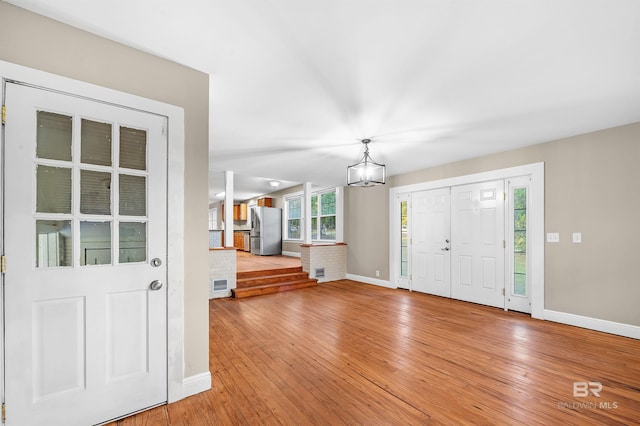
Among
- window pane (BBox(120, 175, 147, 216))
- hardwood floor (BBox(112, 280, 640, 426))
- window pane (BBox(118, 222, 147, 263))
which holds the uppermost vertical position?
window pane (BBox(120, 175, 147, 216))

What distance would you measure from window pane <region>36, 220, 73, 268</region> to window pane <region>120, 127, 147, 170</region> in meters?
0.50

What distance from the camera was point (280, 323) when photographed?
3795 millimetres

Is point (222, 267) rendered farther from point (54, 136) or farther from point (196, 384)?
point (54, 136)

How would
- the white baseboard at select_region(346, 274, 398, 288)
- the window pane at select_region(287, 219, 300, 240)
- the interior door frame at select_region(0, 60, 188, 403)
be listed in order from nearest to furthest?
the interior door frame at select_region(0, 60, 188, 403), the white baseboard at select_region(346, 274, 398, 288), the window pane at select_region(287, 219, 300, 240)

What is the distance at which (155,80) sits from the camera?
1999 millimetres

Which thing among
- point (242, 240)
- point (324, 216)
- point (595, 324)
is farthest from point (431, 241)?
point (242, 240)

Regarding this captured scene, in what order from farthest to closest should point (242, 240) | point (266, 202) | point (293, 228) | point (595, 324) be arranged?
point (242, 240)
point (266, 202)
point (293, 228)
point (595, 324)

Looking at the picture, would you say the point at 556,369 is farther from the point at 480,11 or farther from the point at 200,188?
the point at 200,188

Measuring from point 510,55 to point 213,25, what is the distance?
201 cm

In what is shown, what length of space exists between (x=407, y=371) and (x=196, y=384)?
5.74 ft

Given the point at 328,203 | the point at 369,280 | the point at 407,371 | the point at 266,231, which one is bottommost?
the point at 369,280

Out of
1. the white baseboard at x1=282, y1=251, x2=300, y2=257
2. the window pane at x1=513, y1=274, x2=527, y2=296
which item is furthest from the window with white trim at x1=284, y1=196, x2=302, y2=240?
the window pane at x1=513, y1=274, x2=527, y2=296

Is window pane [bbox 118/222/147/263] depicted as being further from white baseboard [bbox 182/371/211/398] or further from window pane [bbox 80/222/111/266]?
white baseboard [bbox 182/371/211/398]

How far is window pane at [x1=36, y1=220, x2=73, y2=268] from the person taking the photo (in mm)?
1617
